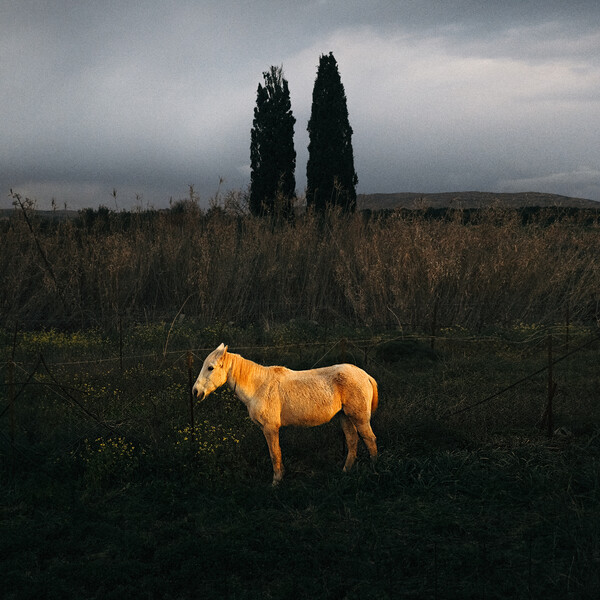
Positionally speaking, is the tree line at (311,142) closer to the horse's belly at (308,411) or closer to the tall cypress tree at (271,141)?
the tall cypress tree at (271,141)

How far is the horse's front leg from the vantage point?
16.9 feet

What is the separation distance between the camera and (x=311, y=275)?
13.6 metres

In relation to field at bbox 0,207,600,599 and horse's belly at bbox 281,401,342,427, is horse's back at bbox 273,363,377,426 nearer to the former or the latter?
horse's belly at bbox 281,401,342,427

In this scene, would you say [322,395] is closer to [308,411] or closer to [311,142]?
[308,411]

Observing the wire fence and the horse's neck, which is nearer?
the horse's neck

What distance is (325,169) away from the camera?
2500cm

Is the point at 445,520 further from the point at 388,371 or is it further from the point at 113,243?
the point at 113,243

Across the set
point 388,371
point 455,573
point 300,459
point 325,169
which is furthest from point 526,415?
point 325,169

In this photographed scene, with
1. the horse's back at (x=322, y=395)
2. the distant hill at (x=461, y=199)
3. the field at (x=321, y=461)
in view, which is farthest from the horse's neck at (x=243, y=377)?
the distant hill at (x=461, y=199)

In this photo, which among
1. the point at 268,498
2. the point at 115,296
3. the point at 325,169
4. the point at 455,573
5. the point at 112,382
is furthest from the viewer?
the point at 325,169

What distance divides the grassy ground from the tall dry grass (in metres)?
4.30

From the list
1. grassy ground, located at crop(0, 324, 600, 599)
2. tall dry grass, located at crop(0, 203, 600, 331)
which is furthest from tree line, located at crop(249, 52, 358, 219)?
grassy ground, located at crop(0, 324, 600, 599)

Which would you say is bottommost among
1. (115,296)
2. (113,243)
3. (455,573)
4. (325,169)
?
(455,573)

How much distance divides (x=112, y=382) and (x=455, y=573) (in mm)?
5331
